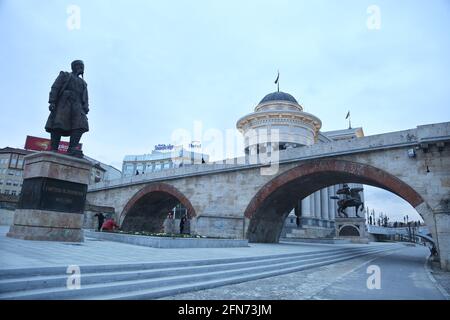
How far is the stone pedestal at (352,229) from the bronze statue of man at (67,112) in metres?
29.4

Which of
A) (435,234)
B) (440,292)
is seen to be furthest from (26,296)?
(435,234)

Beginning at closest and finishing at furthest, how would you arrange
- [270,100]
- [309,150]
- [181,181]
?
[309,150] < [181,181] < [270,100]

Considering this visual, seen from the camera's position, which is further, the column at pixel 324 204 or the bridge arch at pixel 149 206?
the column at pixel 324 204

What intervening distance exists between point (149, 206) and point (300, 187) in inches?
560

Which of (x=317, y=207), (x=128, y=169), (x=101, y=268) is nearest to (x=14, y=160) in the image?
(x=128, y=169)

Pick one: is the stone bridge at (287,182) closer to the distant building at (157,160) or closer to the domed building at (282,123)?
the domed building at (282,123)

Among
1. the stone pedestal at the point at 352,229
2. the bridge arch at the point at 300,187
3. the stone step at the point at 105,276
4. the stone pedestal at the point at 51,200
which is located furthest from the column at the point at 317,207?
the stone pedestal at the point at 51,200

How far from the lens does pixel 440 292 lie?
6156 millimetres

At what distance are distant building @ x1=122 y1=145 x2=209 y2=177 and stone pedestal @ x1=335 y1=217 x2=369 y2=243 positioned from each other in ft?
122

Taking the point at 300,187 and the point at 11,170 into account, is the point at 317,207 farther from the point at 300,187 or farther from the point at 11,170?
the point at 11,170

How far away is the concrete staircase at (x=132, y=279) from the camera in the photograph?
143 inches

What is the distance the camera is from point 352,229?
106 feet
